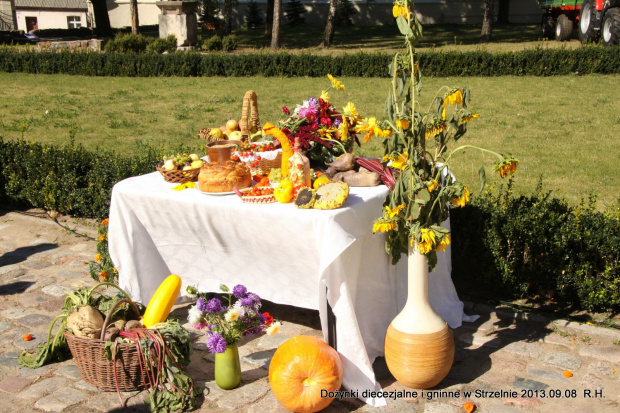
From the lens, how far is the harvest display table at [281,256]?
3906mm

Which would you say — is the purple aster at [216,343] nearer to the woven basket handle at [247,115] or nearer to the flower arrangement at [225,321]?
the flower arrangement at [225,321]

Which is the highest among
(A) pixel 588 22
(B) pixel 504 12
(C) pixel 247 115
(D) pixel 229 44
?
(B) pixel 504 12

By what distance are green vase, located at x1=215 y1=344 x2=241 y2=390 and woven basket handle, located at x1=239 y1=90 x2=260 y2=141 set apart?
2020 millimetres

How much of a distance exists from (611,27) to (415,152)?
624 inches

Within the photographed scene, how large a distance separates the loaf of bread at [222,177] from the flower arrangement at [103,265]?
1207 millimetres

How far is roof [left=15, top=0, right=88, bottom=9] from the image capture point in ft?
150

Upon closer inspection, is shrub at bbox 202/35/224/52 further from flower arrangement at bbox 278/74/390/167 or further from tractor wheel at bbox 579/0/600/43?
flower arrangement at bbox 278/74/390/167

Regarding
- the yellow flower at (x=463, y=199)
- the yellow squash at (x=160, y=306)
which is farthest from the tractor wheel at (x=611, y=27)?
the yellow squash at (x=160, y=306)

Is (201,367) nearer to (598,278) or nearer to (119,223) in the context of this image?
(119,223)

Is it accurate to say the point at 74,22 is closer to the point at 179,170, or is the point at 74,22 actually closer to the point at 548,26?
the point at 548,26

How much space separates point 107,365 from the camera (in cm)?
390

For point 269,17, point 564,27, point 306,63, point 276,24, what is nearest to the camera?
point 306,63

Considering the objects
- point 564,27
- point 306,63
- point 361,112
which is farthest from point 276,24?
point 361,112

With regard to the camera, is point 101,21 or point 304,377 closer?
point 304,377
